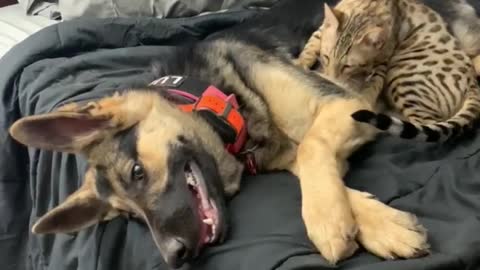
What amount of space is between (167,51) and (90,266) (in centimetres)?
81

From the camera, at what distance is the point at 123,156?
1523 millimetres

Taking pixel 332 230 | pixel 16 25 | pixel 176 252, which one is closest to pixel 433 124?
pixel 332 230

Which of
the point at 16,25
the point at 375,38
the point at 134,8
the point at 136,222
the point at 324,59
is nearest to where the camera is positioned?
the point at 136,222

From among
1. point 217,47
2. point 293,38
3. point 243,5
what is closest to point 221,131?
point 217,47

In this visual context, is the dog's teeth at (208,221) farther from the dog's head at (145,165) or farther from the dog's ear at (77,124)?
the dog's ear at (77,124)

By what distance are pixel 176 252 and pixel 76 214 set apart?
324 millimetres

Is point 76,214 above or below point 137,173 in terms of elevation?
below

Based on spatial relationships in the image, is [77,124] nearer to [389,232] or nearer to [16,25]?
[389,232]

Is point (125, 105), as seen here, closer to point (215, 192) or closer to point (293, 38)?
point (215, 192)

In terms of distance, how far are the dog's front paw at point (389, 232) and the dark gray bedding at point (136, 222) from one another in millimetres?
25

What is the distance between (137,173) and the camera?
1500 millimetres

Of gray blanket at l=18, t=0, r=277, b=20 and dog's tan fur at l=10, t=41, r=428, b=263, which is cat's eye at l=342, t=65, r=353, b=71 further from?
gray blanket at l=18, t=0, r=277, b=20

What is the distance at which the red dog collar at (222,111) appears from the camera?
1.63 meters

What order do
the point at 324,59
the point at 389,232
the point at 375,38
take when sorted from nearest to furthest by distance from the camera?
the point at 389,232 → the point at 375,38 → the point at 324,59
